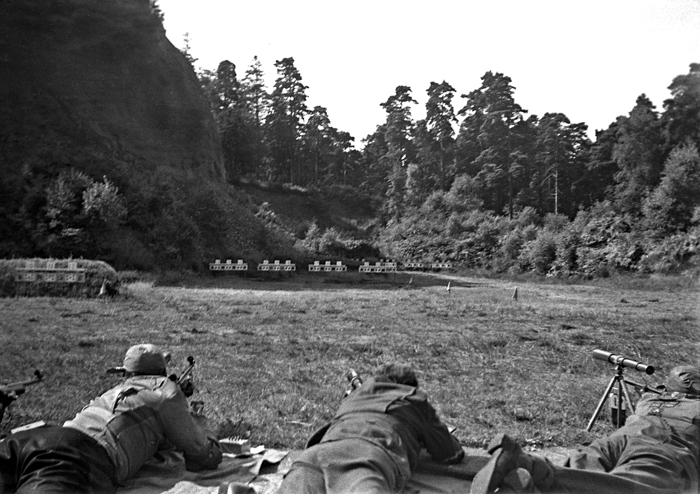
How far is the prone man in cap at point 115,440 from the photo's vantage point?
2.83m

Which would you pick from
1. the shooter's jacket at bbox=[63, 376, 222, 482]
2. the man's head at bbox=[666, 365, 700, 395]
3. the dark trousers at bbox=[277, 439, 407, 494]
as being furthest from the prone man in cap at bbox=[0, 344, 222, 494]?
the man's head at bbox=[666, 365, 700, 395]

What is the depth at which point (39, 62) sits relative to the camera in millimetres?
11047

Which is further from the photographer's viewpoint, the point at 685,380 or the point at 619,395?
the point at 619,395

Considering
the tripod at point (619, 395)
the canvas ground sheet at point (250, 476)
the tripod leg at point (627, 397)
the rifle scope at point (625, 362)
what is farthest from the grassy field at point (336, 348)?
the rifle scope at point (625, 362)

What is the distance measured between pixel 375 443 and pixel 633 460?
1490 mm

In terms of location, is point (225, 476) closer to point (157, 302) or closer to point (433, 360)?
point (433, 360)

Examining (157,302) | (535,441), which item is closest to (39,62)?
(157,302)

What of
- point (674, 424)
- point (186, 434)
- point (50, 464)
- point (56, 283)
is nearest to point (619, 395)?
point (674, 424)

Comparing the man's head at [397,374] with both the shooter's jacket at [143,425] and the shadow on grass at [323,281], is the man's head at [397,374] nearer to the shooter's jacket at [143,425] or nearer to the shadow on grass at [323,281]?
the shooter's jacket at [143,425]

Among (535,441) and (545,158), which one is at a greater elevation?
(545,158)

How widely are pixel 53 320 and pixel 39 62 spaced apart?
6.54 metres

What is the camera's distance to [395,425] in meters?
3.26

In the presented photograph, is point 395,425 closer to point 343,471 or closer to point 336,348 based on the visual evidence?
point 343,471

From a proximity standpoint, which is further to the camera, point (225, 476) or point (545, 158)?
point (545, 158)
